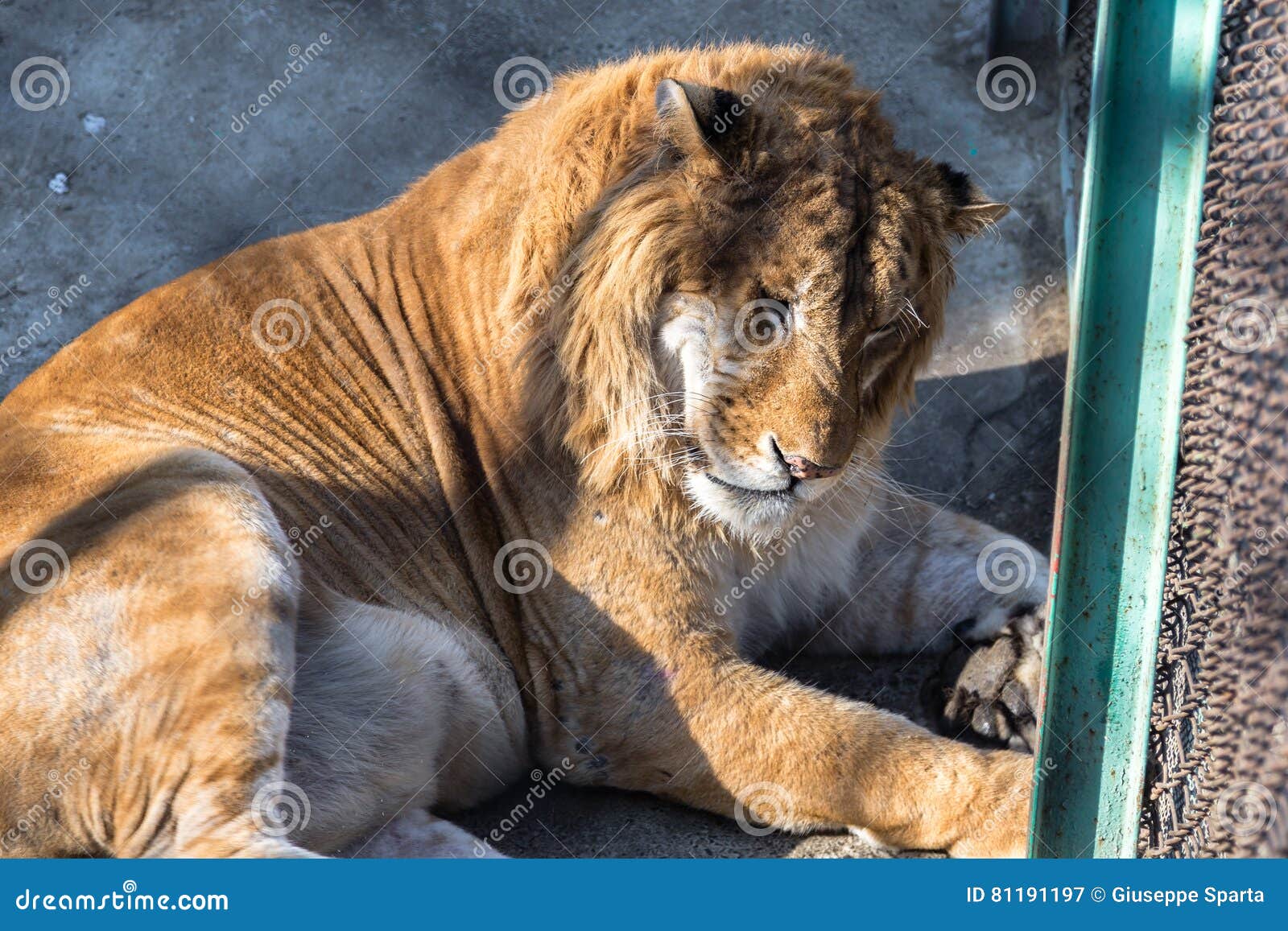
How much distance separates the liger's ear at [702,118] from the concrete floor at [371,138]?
2.52 m

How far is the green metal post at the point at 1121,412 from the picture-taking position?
2.87 m

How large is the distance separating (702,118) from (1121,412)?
1.30 meters

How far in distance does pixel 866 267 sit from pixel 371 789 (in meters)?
1.99

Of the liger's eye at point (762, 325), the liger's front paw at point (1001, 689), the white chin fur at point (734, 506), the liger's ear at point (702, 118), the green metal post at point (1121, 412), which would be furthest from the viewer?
the liger's front paw at point (1001, 689)

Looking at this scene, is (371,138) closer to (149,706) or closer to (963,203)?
(963,203)

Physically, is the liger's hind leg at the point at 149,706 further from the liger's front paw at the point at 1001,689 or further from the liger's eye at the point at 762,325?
the liger's front paw at the point at 1001,689

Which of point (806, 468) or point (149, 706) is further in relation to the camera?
point (806, 468)

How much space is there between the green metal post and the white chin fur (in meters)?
0.92

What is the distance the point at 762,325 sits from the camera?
145 inches

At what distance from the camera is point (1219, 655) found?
2.83 m

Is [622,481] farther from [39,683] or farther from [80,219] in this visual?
[80,219]

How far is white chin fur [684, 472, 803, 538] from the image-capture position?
3.93 m

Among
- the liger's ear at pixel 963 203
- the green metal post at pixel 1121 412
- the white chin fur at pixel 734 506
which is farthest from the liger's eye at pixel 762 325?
the green metal post at pixel 1121 412

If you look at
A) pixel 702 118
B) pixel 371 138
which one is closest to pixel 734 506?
pixel 702 118
